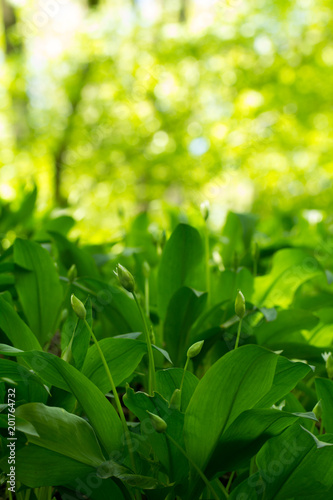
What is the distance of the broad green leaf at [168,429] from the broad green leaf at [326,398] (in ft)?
0.77

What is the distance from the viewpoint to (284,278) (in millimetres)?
1290

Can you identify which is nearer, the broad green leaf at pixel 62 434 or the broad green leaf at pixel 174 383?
the broad green leaf at pixel 62 434

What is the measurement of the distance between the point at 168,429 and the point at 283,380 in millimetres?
181

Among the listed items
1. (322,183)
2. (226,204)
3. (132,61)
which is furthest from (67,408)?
(226,204)

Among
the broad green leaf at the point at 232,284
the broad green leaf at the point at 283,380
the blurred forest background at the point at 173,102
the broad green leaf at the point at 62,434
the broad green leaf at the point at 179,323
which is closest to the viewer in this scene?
the broad green leaf at the point at 62,434

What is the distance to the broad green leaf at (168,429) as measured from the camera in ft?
2.32

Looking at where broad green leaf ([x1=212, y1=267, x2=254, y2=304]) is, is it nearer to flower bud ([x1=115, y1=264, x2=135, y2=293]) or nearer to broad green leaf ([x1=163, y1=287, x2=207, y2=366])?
broad green leaf ([x1=163, y1=287, x2=207, y2=366])

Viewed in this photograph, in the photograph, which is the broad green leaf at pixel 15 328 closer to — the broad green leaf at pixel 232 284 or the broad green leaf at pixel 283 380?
the broad green leaf at pixel 283 380

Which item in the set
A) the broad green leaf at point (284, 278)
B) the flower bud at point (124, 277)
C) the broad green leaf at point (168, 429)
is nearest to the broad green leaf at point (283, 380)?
the broad green leaf at point (168, 429)

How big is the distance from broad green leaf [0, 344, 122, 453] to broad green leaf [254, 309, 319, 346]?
44cm

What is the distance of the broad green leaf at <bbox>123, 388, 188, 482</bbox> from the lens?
71cm

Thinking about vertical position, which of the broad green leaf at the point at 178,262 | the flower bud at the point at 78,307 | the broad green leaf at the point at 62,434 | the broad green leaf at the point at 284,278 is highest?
the flower bud at the point at 78,307

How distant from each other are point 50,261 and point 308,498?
25.6 inches

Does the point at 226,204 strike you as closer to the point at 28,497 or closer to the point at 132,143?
the point at 132,143
